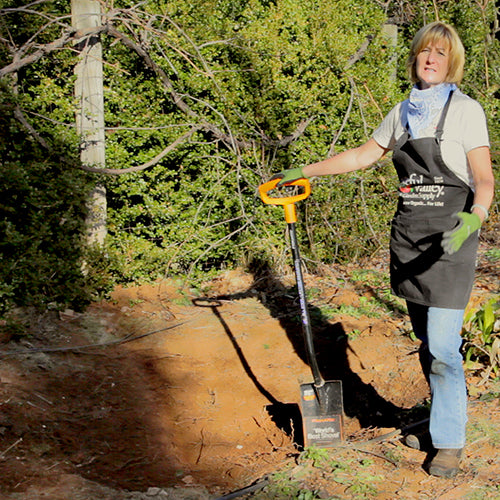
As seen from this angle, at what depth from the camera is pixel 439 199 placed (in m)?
2.91

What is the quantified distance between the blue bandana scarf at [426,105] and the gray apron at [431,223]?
38 mm

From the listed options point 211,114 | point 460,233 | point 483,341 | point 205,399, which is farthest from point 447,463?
point 211,114

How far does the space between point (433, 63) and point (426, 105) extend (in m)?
0.18

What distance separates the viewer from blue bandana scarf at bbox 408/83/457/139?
2.88 m

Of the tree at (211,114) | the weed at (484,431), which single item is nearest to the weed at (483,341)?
the weed at (484,431)

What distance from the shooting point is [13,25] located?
17.9 feet

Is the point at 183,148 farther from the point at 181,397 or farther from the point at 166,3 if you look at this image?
the point at 181,397

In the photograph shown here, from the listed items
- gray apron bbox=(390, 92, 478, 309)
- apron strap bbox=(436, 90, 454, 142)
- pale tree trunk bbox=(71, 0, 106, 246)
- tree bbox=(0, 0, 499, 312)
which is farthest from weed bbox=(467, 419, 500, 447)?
pale tree trunk bbox=(71, 0, 106, 246)

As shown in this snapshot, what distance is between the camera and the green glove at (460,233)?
2.47m

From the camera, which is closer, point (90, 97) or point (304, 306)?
point (304, 306)

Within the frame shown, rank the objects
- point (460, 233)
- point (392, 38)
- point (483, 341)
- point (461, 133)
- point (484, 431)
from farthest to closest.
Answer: point (392, 38), point (483, 341), point (484, 431), point (461, 133), point (460, 233)

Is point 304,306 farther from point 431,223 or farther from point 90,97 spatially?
point 90,97

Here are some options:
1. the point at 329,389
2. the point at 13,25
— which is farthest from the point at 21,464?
the point at 13,25

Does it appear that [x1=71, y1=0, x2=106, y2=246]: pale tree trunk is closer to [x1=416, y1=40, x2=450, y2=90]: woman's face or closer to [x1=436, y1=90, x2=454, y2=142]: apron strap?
[x1=416, y1=40, x2=450, y2=90]: woman's face
